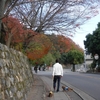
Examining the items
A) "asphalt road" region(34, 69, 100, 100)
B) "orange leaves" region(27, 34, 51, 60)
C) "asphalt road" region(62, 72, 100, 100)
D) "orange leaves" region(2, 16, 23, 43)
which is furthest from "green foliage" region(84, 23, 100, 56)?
"orange leaves" region(2, 16, 23, 43)

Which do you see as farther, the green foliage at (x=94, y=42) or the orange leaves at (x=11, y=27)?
the green foliage at (x=94, y=42)

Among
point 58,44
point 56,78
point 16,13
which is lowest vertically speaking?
point 56,78

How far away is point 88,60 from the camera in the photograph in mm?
102562

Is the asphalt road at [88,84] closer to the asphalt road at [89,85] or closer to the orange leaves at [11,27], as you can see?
the asphalt road at [89,85]

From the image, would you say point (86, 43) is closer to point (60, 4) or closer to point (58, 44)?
point (58, 44)

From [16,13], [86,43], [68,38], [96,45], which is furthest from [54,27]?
[86,43]

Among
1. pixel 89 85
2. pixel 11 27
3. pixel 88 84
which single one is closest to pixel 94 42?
pixel 88 84

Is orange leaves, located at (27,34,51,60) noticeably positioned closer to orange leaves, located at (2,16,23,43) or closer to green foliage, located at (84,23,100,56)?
orange leaves, located at (2,16,23,43)

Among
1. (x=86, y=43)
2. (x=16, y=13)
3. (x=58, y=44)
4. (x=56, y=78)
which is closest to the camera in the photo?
(x=56, y=78)

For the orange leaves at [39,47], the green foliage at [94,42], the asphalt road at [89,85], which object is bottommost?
the asphalt road at [89,85]

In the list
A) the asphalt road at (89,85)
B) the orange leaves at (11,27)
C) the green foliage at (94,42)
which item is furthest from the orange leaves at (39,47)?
the green foliage at (94,42)

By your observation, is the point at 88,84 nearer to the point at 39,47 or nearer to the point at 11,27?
the point at 39,47

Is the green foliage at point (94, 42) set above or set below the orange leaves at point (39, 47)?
above

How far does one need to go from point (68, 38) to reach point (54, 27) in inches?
57.9
